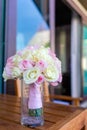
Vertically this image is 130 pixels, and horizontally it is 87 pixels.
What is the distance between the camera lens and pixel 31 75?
820 millimetres

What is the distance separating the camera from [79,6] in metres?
3.57

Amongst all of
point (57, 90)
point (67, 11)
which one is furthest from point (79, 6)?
point (57, 90)

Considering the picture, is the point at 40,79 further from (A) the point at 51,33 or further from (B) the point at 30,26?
(A) the point at 51,33

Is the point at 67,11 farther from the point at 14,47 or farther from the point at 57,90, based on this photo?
the point at 14,47

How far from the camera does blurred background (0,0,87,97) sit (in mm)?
2014

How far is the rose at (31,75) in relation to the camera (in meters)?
0.81

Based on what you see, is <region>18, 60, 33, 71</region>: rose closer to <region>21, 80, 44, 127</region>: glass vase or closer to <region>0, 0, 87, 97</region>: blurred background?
<region>21, 80, 44, 127</region>: glass vase

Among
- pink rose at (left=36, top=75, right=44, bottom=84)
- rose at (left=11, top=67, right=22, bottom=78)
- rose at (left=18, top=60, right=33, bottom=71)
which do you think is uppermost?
rose at (left=18, top=60, right=33, bottom=71)

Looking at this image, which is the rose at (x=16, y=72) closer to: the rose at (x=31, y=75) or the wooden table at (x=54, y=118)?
the rose at (x=31, y=75)

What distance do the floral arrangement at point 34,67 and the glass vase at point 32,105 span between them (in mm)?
61

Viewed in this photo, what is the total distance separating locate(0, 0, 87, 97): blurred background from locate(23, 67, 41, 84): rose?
3.92 ft

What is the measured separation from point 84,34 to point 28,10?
212cm

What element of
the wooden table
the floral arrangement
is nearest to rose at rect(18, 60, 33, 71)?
the floral arrangement

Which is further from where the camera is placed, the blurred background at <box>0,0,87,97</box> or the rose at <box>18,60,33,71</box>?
the blurred background at <box>0,0,87,97</box>
